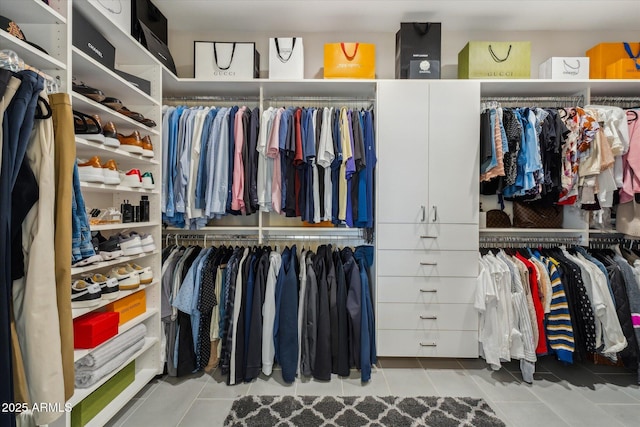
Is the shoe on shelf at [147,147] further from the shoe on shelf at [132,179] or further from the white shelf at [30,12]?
the white shelf at [30,12]

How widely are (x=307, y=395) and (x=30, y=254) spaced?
5.37 ft

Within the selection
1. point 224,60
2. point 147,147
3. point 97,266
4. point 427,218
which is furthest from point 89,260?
point 427,218

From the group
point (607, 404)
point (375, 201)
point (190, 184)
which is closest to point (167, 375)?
point (190, 184)

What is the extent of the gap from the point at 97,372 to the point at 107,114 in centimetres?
134

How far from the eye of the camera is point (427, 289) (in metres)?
2.23

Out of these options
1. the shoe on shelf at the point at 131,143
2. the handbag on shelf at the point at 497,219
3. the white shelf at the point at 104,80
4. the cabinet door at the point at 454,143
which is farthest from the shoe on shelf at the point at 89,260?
the handbag on shelf at the point at 497,219

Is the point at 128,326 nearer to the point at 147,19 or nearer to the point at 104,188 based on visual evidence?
the point at 104,188

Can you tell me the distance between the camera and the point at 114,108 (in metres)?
1.68

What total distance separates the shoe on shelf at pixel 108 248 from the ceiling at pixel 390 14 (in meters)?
1.81

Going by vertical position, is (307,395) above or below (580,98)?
below

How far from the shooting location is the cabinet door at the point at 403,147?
221cm

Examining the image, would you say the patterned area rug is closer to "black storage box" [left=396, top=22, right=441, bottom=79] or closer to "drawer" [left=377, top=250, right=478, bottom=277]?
"drawer" [left=377, top=250, right=478, bottom=277]

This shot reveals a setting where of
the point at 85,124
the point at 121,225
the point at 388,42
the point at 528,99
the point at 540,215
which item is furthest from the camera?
the point at 388,42

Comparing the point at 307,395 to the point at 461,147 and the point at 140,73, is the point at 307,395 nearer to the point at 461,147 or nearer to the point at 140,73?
the point at 461,147
